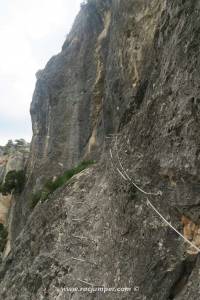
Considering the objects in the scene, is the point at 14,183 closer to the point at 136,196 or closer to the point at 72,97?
the point at 72,97

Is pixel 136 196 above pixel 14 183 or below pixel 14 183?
below

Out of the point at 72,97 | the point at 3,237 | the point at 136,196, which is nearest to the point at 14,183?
the point at 3,237

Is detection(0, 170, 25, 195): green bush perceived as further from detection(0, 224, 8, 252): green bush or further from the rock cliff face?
the rock cliff face

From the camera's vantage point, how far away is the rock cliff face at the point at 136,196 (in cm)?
990

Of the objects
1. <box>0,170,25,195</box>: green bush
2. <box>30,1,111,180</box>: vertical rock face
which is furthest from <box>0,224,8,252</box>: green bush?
<box>30,1,111,180</box>: vertical rock face

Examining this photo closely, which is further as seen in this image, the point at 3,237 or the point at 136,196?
the point at 3,237

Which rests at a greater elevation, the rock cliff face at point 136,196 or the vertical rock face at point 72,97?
the vertical rock face at point 72,97

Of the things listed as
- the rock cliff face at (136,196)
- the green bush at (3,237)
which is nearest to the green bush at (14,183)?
the green bush at (3,237)

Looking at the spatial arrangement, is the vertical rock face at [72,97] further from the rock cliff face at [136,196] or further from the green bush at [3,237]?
the rock cliff face at [136,196]

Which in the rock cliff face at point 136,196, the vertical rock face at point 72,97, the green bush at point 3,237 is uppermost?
the vertical rock face at point 72,97

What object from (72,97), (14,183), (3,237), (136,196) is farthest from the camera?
(14,183)

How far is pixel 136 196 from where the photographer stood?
12.0 meters

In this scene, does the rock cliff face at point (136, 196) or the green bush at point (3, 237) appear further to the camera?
the green bush at point (3, 237)

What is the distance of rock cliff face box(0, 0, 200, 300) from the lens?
390 inches
